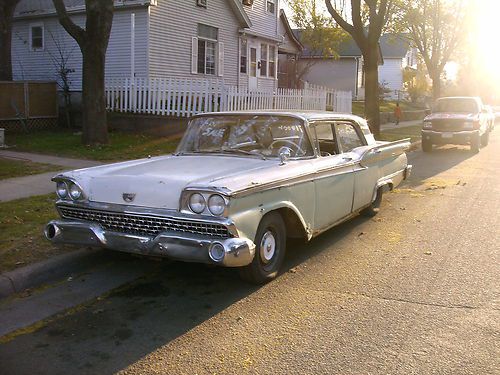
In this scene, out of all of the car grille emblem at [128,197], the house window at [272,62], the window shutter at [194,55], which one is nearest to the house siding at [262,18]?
the house window at [272,62]

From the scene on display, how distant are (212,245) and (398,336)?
1.53m

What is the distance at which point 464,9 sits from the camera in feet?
110

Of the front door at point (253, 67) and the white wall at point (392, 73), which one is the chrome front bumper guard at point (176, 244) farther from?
the white wall at point (392, 73)

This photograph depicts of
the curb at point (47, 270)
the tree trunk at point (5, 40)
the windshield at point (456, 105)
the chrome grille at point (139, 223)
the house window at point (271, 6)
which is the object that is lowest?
the curb at point (47, 270)

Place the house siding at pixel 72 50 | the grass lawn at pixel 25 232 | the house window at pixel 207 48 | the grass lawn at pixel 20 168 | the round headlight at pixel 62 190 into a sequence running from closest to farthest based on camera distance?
the round headlight at pixel 62 190, the grass lawn at pixel 25 232, the grass lawn at pixel 20 168, the house siding at pixel 72 50, the house window at pixel 207 48

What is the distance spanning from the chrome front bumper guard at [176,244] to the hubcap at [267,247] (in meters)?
0.37

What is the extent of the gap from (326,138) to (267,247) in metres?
1.98

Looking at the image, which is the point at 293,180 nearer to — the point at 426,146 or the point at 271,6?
the point at 426,146

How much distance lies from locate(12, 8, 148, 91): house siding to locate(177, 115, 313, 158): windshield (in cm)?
1381

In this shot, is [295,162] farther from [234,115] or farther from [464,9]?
[464,9]

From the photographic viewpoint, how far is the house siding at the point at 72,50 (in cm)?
1912

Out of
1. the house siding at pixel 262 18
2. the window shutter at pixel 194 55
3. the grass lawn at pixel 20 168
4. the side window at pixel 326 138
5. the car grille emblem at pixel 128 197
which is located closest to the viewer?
the car grille emblem at pixel 128 197

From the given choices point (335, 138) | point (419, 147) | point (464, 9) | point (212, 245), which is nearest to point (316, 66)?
point (464, 9)

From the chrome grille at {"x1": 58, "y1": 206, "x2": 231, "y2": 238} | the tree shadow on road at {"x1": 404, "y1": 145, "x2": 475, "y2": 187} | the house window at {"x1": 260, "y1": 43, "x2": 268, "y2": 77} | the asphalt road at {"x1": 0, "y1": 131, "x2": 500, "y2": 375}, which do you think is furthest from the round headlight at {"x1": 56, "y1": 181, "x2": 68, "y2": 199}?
the house window at {"x1": 260, "y1": 43, "x2": 268, "y2": 77}
